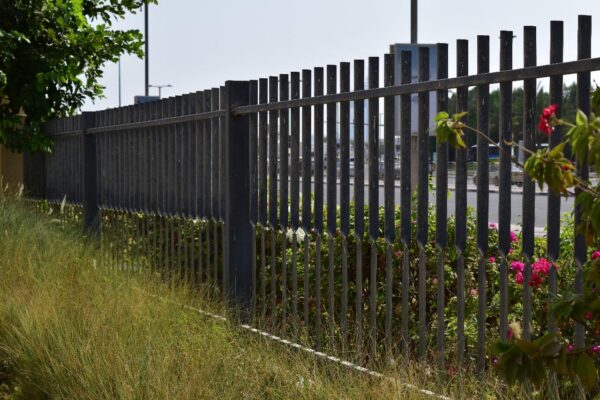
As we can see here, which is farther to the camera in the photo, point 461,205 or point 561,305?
point 461,205

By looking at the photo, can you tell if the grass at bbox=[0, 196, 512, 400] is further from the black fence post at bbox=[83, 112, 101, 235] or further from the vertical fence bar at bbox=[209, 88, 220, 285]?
the black fence post at bbox=[83, 112, 101, 235]

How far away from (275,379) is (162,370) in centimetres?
62

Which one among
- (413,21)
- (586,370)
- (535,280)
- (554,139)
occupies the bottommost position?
(586,370)

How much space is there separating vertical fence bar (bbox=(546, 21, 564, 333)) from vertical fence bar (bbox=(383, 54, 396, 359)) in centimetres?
116

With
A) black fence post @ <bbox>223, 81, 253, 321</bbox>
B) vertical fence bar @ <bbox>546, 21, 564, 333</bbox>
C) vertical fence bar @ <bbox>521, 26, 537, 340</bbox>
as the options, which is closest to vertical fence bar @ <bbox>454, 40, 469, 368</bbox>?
vertical fence bar @ <bbox>521, 26, 537, 340</bbox>

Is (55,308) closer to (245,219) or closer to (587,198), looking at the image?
(245,219)

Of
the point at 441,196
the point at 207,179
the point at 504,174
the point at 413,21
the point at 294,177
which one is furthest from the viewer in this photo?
the point at 413,21

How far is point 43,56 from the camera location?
45.3ft

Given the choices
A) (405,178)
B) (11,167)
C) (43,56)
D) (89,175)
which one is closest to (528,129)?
(405,178)

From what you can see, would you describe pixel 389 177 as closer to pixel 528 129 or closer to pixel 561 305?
pixel 528 129

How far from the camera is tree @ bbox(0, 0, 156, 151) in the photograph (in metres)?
13.4

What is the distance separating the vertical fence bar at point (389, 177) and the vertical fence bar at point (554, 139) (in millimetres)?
1159

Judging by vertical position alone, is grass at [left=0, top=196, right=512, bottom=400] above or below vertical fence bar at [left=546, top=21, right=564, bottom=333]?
below

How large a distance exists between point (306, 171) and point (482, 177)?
1.84 m
